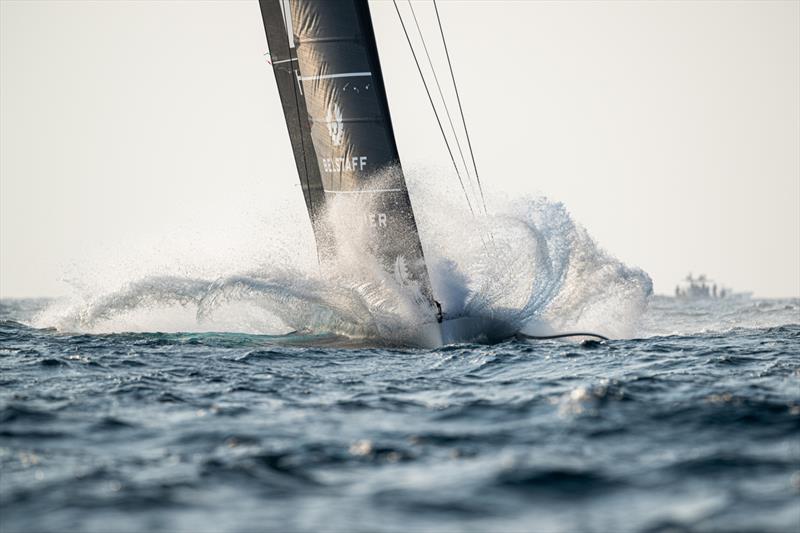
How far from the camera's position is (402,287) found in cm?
1830

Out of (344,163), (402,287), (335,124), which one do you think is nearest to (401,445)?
(402,287)

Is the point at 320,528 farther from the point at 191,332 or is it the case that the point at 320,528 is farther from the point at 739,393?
the point at 191,332

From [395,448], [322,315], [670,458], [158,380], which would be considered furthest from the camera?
[322,315]

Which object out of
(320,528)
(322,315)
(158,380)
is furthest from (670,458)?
(322,315)

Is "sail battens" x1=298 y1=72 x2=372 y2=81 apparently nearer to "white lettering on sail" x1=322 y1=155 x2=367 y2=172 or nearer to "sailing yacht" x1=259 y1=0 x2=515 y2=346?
"sailing yacht" x1=259 y1=0 x2=515 y2=346

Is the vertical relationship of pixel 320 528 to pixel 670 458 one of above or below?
above

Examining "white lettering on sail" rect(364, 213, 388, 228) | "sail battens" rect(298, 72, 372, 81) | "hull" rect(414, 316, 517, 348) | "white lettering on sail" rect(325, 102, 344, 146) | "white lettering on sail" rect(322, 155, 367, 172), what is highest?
"sail battens" rect(298, 72, 372, 81)

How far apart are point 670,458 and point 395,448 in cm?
214

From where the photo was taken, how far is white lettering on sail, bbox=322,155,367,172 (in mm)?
18484

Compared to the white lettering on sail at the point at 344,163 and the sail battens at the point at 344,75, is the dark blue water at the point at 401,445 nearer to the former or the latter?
the white lettering on sail at the point at 344,163

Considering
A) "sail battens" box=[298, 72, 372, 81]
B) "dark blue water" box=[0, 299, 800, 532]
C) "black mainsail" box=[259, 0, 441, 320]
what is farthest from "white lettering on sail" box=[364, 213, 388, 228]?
"dark blue water" box=[0, 299, 800, 532]

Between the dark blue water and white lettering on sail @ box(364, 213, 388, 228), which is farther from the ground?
white lettering on sail @ box(364, 213, 388, 228)

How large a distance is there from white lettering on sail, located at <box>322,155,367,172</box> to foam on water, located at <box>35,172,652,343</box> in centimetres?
69

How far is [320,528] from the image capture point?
20.2 feet
